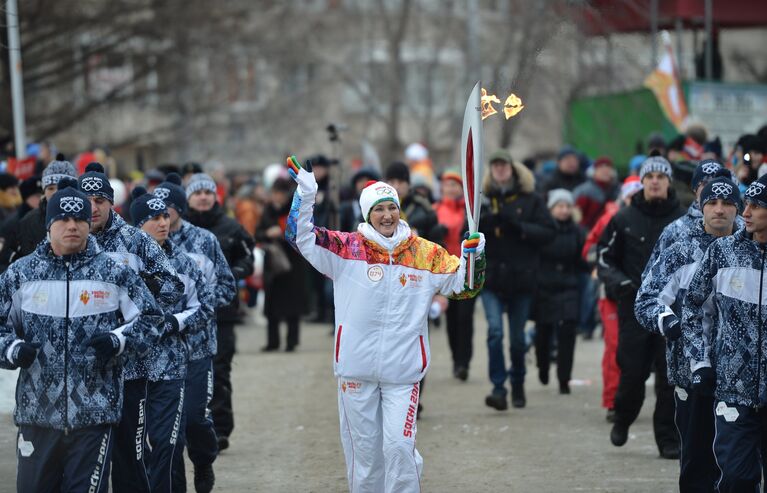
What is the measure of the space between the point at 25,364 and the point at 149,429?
162 centimetres

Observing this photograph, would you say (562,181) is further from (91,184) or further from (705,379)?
(91,184)

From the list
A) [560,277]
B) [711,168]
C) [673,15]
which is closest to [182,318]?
[711,168]

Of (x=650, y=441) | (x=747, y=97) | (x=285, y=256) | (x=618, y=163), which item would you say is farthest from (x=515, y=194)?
(x=618, y=163)

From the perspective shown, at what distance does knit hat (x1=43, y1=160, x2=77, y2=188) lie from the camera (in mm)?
9798

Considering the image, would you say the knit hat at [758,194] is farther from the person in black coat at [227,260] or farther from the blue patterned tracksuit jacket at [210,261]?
the person in black coat at [227,260]

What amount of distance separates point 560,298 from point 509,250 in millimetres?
1243

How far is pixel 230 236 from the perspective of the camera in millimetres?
11273

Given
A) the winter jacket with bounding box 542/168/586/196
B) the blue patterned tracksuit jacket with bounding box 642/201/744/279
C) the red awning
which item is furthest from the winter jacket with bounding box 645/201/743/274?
the winter jacket with bounding box 542/168/586/196

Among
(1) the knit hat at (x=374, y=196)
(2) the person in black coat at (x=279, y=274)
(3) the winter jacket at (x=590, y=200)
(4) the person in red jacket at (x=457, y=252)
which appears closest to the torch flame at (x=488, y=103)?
(1) the knit hat at (x=374, y=196)

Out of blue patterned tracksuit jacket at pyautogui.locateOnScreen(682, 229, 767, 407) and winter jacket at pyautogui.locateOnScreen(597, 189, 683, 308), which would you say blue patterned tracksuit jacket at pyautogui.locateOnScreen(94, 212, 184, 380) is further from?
winter jacket at pyautogui.locateOnScreen(597, 189, 683, 308)

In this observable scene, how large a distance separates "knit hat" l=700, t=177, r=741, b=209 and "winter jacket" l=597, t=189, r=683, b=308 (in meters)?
2.32

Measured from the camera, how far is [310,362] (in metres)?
17.0

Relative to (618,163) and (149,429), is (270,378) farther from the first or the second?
(618,163)

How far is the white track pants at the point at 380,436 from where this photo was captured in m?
8.02
